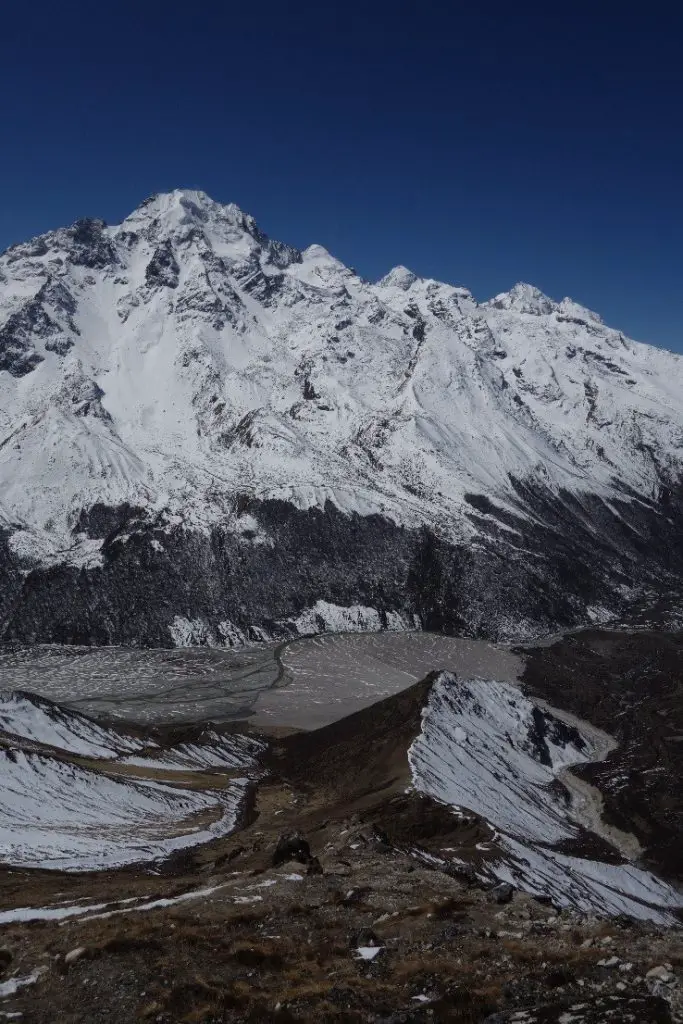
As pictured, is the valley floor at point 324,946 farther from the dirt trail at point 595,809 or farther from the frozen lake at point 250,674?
the frozen lake at point 250,674

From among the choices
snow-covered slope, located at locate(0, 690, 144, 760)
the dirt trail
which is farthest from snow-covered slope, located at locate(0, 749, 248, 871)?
the dirt trail

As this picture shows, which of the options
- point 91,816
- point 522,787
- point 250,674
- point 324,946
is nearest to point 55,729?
point 91,816

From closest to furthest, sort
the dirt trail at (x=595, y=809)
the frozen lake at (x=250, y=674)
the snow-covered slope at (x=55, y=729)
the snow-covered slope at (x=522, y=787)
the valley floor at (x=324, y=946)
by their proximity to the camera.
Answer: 1. the valley floor at (x=324, y=946)
2. the snow-covered slope at (x=522, y=787)
3. the dirt trail at (x=595, y=809)
4. the snow-covered slope at (x=55, y=729)
5. the frozen lake at (x=250, y=674)

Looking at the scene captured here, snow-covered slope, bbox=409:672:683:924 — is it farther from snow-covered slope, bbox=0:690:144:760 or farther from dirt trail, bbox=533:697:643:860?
snow-covered slope, bbox=0:690:144:760

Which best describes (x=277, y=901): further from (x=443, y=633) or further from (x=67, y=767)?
(x=443, y=633)

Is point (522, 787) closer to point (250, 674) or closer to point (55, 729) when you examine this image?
point (55, 729)

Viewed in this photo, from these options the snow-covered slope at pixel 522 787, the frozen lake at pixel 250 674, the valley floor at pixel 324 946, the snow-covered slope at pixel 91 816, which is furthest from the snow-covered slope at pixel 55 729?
the valley floor at pixel 324 946

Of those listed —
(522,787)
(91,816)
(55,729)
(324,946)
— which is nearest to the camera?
(324,946)

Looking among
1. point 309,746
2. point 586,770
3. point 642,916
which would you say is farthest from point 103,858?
point 586,770
